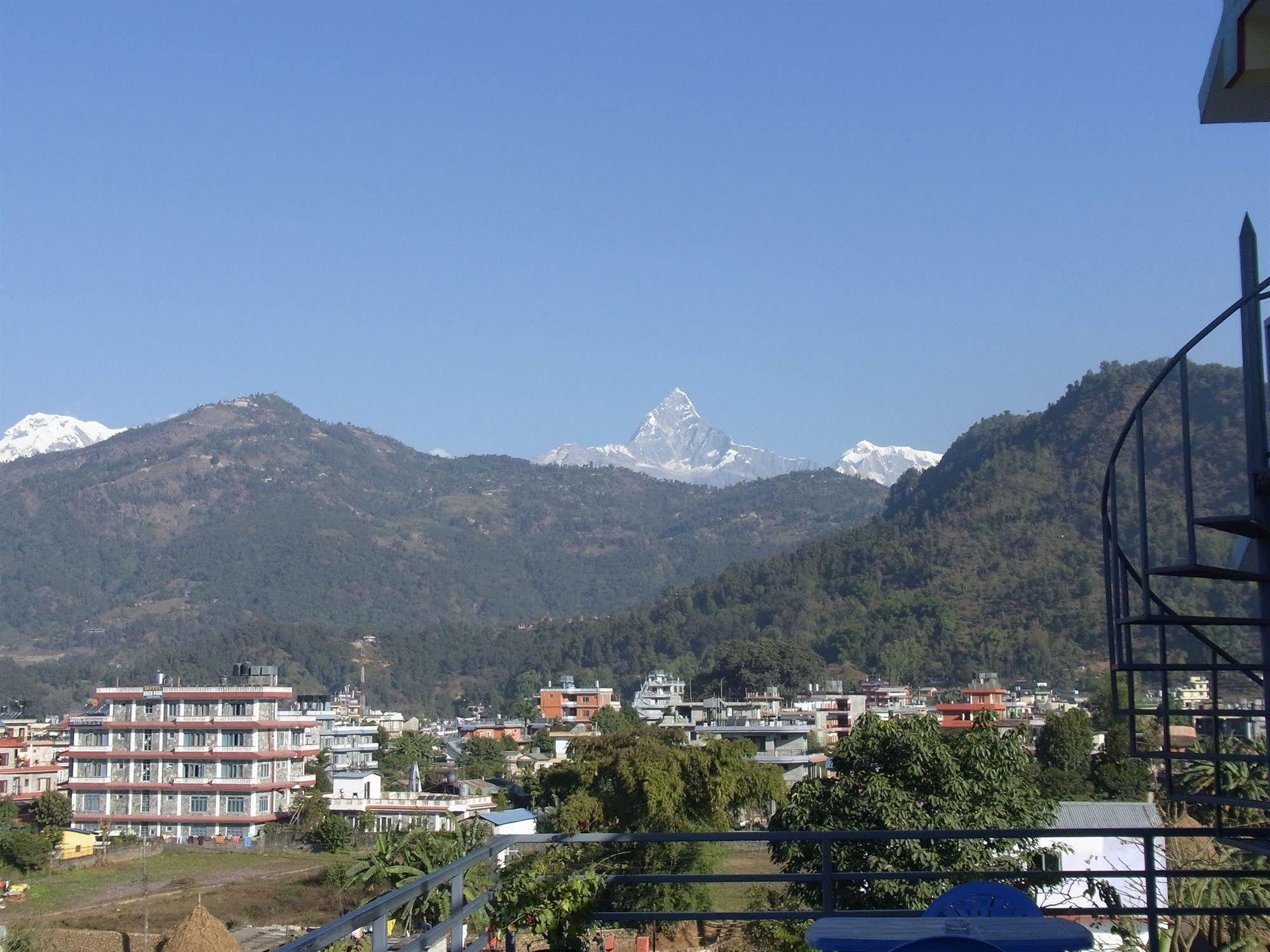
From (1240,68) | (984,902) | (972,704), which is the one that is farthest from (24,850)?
(972,704)

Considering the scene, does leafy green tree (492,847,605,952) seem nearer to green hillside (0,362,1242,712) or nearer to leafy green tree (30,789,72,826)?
leafy green tree (30,789,72,826)

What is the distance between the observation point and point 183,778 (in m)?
40.1

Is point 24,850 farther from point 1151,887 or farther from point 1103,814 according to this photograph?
point 1151,887

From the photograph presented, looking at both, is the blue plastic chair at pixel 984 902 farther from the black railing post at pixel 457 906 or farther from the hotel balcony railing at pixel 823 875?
the black railing post at pixel 457 906

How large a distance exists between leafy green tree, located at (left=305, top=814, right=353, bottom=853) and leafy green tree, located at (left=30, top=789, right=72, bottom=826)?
7447 mm

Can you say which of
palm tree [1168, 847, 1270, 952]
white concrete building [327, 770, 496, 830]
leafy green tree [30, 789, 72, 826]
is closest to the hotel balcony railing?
Answer: palm tree [1168, 847, 1270, 952]

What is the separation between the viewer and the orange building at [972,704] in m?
52.6

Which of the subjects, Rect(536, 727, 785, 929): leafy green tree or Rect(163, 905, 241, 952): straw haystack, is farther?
Rect(536, 727, 785, 929): leafy green tree

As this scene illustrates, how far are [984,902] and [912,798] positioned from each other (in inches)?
311

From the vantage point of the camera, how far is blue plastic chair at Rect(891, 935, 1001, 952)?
9.12ft

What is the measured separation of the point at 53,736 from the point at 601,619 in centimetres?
6022

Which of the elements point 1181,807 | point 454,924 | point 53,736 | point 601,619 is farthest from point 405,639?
point 454,924

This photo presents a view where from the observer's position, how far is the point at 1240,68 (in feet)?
14.5

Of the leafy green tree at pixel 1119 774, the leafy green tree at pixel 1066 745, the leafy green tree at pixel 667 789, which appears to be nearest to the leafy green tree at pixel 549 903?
the leafy green tree at pixel 667 789
